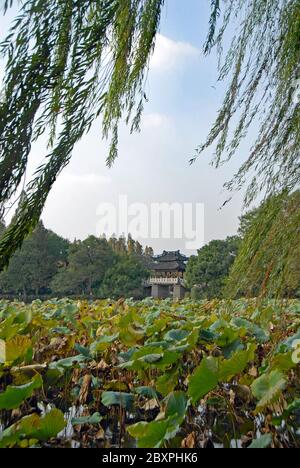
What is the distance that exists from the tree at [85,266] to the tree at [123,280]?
44cm

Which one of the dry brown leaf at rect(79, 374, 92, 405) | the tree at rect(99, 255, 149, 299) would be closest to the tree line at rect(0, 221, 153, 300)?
the tree at rect(99, 255, 149, 299)

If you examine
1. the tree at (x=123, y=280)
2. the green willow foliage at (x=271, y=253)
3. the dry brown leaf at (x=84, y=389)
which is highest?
the tree at (x=123, y=280)

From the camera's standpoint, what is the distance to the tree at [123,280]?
17.9 m

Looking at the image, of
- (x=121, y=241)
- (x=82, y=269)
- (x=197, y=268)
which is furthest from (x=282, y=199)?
(x=121, y=241)

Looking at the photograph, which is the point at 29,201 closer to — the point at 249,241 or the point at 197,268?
the point at 249,241

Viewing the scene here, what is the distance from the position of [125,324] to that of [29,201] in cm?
115

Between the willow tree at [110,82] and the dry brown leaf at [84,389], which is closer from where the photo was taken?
the willow tree at [110,82]

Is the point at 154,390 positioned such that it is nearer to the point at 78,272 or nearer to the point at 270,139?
the point at 270,139

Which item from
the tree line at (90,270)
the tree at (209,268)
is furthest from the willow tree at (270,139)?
the tree at (209,268)

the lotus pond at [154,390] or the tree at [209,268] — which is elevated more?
the tree at [209,268]

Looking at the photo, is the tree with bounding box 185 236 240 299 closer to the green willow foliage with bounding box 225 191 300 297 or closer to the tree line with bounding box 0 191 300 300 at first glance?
the tree line with bounding box 0 191 300 300

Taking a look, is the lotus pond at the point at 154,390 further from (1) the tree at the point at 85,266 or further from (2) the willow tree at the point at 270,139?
(1) the tree at the point at 85,266

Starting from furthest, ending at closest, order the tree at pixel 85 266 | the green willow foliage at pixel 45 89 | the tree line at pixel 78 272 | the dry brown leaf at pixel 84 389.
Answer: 1. the tree at pixel 85 266
2. the tree line at pixel 78 272
3. the dry brown leaf at pixel 84 389
4. the green willow foliage at pixel 45 89

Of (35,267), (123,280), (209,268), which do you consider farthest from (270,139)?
(35,267)
